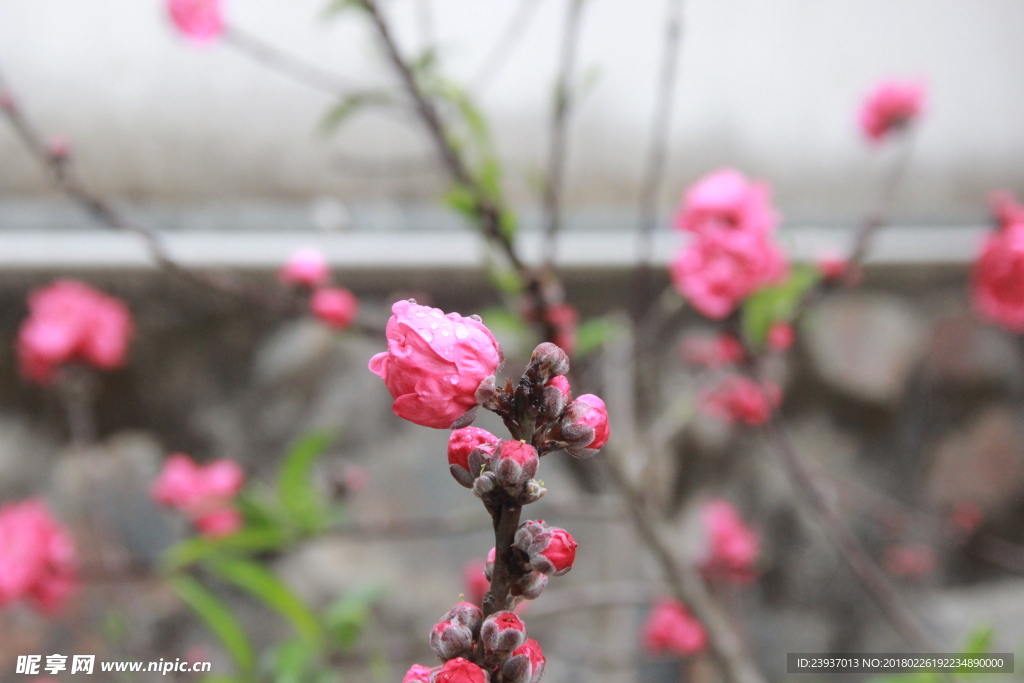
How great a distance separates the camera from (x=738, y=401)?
2.55ft

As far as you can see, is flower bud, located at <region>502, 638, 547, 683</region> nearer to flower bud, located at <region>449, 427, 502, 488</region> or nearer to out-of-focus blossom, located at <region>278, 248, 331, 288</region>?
flower bud, located at <region>449, 427, 502, 488</region>

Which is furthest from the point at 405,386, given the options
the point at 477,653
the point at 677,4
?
the point at 677,4

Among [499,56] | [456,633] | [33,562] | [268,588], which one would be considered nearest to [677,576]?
[268,588]

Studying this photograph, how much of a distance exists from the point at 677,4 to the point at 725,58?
0.59 meters

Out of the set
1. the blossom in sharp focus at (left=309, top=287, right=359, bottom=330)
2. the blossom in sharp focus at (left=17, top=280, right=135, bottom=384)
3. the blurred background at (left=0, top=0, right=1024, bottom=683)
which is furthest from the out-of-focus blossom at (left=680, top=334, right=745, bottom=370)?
the blossom in sharp focus at (left=17, top=280, right=135, bottom=384)

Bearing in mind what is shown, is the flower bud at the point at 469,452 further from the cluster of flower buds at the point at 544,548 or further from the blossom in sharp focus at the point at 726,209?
the blossom in sharp focus at the point at 726,209

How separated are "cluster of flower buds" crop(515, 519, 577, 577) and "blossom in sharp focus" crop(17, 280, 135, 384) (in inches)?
26.1

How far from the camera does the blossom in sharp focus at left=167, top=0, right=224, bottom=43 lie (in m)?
0.58

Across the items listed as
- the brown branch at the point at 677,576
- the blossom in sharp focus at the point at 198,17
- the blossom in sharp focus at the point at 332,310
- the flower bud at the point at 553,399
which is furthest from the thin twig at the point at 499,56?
the flower bud at the point at 553,399

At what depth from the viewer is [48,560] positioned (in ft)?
2.04

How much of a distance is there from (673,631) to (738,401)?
297 mm

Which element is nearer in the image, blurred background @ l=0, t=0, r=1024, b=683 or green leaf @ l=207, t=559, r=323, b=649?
green leaf @ l=207, t=559, r=323, b=649

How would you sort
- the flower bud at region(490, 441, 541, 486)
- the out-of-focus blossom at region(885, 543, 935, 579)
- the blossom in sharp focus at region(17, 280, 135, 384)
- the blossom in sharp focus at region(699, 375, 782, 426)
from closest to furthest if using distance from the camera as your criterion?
the flower bud at region(490, 441, 541, 486)
the blossom in sharp focus at region(17, 280, 135, 384)
the blossom in sharp focus at region(699, 375, 782, 426)
the out-of-focus blossom at region(885, 543, 935, 579)

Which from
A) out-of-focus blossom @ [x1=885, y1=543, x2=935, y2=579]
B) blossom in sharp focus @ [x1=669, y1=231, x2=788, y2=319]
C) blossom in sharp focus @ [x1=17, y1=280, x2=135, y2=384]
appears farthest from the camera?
out-of-focus blossom @ [x1=885, y1=543, x2=935, y2=579]
